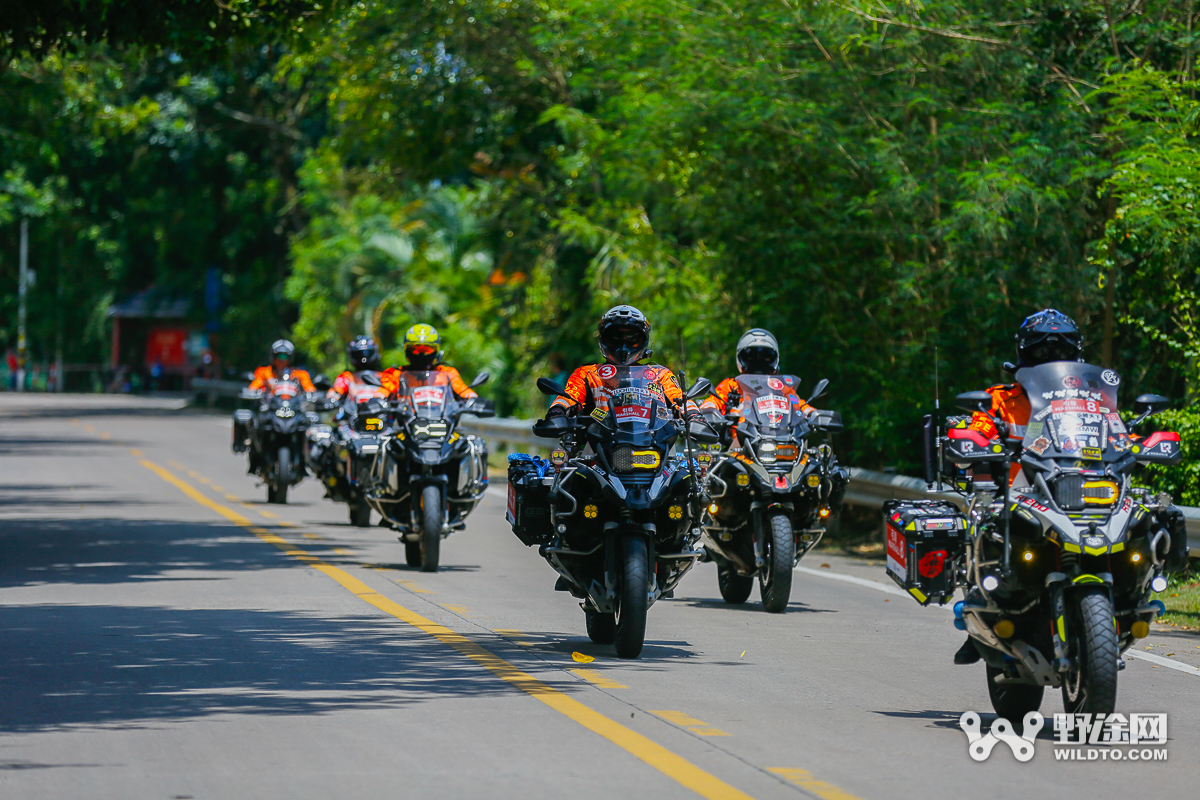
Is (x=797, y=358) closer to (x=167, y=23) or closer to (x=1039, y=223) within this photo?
(x=1039, y=223)

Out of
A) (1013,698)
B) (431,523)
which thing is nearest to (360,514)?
(431,523)

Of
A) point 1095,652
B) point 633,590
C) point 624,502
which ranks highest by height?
point 624,502

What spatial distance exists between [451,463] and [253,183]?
44.0 m

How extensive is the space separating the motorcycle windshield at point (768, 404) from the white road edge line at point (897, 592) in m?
1.85

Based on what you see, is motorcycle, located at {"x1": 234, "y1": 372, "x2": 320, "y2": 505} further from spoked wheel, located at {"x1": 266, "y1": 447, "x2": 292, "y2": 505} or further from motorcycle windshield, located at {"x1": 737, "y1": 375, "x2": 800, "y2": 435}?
motorcycle windshield, located at {"x1": 737, "y1": 375, "x2": 800, "y2": 435}

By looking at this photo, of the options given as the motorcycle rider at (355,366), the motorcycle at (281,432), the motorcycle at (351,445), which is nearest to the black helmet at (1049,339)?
the motorcycle at (351,445)

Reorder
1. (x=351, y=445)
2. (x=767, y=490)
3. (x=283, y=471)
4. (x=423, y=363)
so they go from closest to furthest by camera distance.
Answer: (x=767, y=490)
(x=423, y=363)
(x=351, y=445)
(x=283, y=471)

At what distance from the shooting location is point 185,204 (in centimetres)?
5759

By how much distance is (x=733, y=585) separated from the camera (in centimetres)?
1278

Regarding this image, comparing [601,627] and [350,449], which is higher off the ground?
[350,449]

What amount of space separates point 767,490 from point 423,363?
4140 millimetres

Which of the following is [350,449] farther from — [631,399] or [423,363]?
[631,399]

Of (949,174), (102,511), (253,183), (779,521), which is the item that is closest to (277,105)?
(253,183)

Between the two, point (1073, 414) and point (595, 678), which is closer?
point (1073, 414)
